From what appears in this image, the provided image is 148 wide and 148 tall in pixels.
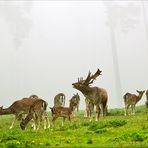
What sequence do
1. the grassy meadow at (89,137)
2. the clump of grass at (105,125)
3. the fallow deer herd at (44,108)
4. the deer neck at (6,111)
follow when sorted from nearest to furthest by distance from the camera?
the grassy meadow at (89,137), the clump of grass at (105,125), the fallow deer herd at (44,108), the deer neck at (6,111)

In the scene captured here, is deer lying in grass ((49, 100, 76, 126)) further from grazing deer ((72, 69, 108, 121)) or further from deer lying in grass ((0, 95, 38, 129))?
grazing deer ((72, 69, 108, 121))

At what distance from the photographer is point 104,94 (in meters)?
31.1

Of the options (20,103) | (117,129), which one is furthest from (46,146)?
(20,103)

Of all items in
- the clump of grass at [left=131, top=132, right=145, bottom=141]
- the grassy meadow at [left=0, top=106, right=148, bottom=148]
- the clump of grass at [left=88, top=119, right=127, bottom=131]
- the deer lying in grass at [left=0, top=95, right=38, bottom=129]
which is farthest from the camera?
the deer lying in grass at [left=0, top=95, right=38, bottom=129]

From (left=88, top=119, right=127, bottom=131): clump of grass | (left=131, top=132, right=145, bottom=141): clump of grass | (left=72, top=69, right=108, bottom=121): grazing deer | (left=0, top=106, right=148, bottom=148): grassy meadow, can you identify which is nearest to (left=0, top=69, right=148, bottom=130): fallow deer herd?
(left=72, top=69, right=108, bottom=121): grazing deer

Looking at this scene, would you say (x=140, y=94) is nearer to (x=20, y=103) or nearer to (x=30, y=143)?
(x=20, y=103)

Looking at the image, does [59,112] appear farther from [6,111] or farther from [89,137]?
[89,137]

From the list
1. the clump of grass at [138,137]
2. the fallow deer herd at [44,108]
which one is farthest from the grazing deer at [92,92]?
the clump of grass at [138,137]

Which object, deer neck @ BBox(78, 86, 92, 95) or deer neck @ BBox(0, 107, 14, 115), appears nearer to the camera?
deer neck @ BBox(0, 107, 14, 115)

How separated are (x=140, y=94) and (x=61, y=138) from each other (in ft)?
59.2

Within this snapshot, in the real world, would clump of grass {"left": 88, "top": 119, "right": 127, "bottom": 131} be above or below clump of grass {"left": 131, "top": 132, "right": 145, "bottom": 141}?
above

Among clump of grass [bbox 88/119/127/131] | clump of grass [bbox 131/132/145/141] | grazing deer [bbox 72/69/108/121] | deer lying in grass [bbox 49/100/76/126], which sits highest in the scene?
grazing deer [bbox 72/69/108/121]

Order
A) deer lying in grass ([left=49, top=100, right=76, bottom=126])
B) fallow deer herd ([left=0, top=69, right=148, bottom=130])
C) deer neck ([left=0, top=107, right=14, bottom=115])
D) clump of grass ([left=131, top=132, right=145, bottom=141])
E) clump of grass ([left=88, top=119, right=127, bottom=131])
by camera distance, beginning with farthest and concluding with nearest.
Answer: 1. deer neck ([left=0, top=107, right=14, bottom=115])
2. deer lying in grass ([left=49, top=100, right=76, bottom=126])
3. fallow deer herd ([left=0, top=69, right=148, bottom=130])
4. clump of grass ([left=88, top=119, right=127, bottom=131])
5. clump of grass ([left=131, top=132, right=145, bottom=141])

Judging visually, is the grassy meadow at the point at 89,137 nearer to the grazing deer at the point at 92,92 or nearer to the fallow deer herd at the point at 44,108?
the fallow deer herd at the point at 44,108
